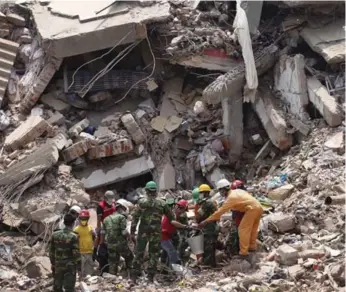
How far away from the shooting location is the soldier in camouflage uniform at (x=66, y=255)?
7797 mm

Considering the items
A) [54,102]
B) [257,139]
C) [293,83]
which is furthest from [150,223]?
[54,102]

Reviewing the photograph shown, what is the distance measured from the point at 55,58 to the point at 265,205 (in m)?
4.65

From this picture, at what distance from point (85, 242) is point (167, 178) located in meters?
3.53

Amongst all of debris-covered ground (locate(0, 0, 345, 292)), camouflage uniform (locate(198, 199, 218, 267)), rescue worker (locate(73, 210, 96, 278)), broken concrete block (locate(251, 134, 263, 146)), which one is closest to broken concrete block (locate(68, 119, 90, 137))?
debris-covered ground (locate(0, 0, 345, 292))

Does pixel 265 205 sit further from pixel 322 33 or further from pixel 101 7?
pixel 101 7

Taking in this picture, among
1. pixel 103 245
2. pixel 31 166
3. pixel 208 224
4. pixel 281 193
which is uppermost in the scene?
pixel 208 224

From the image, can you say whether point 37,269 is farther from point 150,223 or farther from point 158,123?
point 158,123

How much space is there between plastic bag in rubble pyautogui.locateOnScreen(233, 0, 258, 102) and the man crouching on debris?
3.36 meters

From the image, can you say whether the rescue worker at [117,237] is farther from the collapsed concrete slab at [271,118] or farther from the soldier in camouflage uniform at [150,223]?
Answer: the collapsed concrete slab at [271,118]

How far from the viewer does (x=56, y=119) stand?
11695 mm

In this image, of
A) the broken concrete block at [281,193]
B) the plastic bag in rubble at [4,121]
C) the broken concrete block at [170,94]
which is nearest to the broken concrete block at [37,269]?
the plastic bag in rubble at [4,121]

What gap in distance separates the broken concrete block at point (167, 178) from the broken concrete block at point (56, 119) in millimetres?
1913

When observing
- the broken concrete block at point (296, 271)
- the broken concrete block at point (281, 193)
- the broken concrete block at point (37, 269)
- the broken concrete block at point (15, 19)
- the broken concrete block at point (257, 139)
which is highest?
the broken concrete block at point (15, 19)

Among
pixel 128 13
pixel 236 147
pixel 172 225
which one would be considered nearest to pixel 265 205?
pixel 172 225
